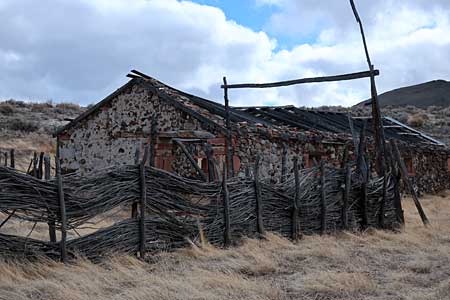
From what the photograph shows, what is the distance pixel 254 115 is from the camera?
16000 mm

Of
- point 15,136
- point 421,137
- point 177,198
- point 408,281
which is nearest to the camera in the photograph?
point 408,281

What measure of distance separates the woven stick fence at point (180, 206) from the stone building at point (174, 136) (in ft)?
6.76

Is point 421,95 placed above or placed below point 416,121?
above

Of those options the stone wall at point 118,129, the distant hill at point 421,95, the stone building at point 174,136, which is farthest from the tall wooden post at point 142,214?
the distant hill at point 421,95

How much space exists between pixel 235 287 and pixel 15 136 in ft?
73.2

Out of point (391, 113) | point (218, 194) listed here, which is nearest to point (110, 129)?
point (218, 194)

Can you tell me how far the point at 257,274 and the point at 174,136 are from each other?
629 cm

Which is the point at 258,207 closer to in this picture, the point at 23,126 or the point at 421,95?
the point at 23,126

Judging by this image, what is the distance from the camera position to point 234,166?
11.8 meters

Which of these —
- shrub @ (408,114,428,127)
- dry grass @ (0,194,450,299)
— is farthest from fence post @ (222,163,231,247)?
shrub @ (408,114,428,127)

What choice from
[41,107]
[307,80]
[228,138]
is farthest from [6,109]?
[307,80]

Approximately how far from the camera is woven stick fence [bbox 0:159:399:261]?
6.48 metres

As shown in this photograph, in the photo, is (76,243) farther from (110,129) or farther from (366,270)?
(110,129)

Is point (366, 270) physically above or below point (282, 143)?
below
